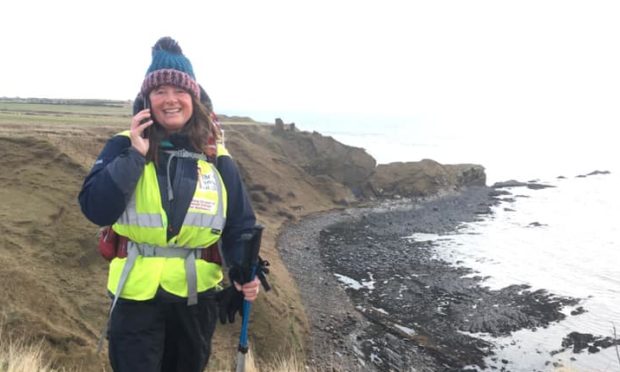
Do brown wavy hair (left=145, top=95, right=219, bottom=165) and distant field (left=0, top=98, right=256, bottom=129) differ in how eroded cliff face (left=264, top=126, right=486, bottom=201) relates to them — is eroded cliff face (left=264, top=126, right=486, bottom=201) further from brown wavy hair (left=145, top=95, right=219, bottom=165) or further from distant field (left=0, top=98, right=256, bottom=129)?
brown wavy hair (left=145, top=95, right=219, bottom=165)

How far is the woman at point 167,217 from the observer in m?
2.63

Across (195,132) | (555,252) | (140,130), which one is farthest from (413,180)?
(140,130)

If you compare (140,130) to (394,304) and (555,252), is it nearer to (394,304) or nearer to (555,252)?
(394,304)

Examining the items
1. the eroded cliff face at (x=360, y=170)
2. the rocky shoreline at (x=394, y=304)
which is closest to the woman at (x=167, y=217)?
the rocky shoreline at (x=394, y=304)

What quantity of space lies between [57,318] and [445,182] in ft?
115

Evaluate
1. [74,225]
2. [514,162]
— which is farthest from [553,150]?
[74,225]

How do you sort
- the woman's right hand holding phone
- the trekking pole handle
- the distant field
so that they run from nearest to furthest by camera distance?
the woman's right hand holding phone, the trekking pole handle, the distant field

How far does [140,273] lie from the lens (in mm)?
2648

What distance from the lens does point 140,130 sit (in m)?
2.66

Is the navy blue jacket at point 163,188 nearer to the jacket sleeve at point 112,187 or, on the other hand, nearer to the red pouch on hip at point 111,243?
the jacket sleeve at point 112,187

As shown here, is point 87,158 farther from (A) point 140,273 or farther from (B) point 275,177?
(B) point 275,177

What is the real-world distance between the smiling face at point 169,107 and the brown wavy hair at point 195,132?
0.13 ft

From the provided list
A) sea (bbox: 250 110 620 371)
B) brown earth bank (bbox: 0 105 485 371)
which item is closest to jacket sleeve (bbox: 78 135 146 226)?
brown earth bank (bbox: 0 105 485 371)

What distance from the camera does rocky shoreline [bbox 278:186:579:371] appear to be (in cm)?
1159
